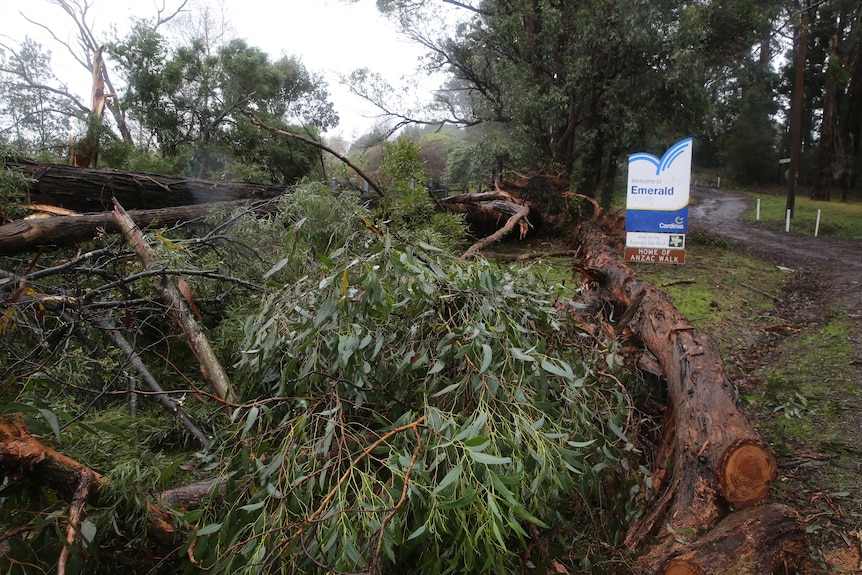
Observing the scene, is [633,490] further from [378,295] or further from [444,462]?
[378,295]

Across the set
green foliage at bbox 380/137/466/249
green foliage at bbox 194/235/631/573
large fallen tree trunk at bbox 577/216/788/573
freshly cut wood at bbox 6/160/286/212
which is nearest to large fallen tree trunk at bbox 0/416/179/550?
green foliage at bbox 194/235/631/573

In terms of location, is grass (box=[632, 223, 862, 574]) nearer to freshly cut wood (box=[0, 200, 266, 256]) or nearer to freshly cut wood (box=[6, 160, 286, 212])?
freshly cut wood (box=[0, 200, 266, 256])

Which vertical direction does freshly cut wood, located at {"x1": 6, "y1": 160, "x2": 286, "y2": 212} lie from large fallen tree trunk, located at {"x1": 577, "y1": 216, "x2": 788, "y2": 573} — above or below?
above

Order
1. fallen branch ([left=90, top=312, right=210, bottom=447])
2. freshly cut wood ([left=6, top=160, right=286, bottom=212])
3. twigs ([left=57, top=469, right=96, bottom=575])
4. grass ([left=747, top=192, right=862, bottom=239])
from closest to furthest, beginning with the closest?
twigs ([left=57, top=469, right=96, bottom=575]) < fallen branch ([left=90, top=312, right=210, bottom=447]) < freshly cut wood ([left=6, top=160, right=286, bottom=212]) < grass ([left=747, top=192, right=862, bottom=239])

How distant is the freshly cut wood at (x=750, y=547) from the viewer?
1898mm

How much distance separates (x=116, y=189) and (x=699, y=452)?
19.9ft

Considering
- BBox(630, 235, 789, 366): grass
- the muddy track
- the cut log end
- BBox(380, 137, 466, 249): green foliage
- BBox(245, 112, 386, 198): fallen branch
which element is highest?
BBox(245, 112, 386, 198): fallen branch

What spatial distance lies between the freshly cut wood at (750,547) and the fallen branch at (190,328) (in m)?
2.12

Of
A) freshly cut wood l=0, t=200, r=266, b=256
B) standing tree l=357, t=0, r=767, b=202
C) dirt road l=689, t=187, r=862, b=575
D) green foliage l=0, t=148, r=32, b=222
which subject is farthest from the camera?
standing tree l=357, t=0, r=767, b=202

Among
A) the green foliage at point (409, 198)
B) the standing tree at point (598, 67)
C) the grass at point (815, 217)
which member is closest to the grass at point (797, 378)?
the green foliage at point (409, 198)

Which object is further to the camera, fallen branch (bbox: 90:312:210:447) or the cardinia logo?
the cardinia logo

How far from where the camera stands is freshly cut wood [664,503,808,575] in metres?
1.90

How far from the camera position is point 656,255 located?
26.2 feet

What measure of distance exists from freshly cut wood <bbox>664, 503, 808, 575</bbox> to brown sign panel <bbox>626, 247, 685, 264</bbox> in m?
6.27
